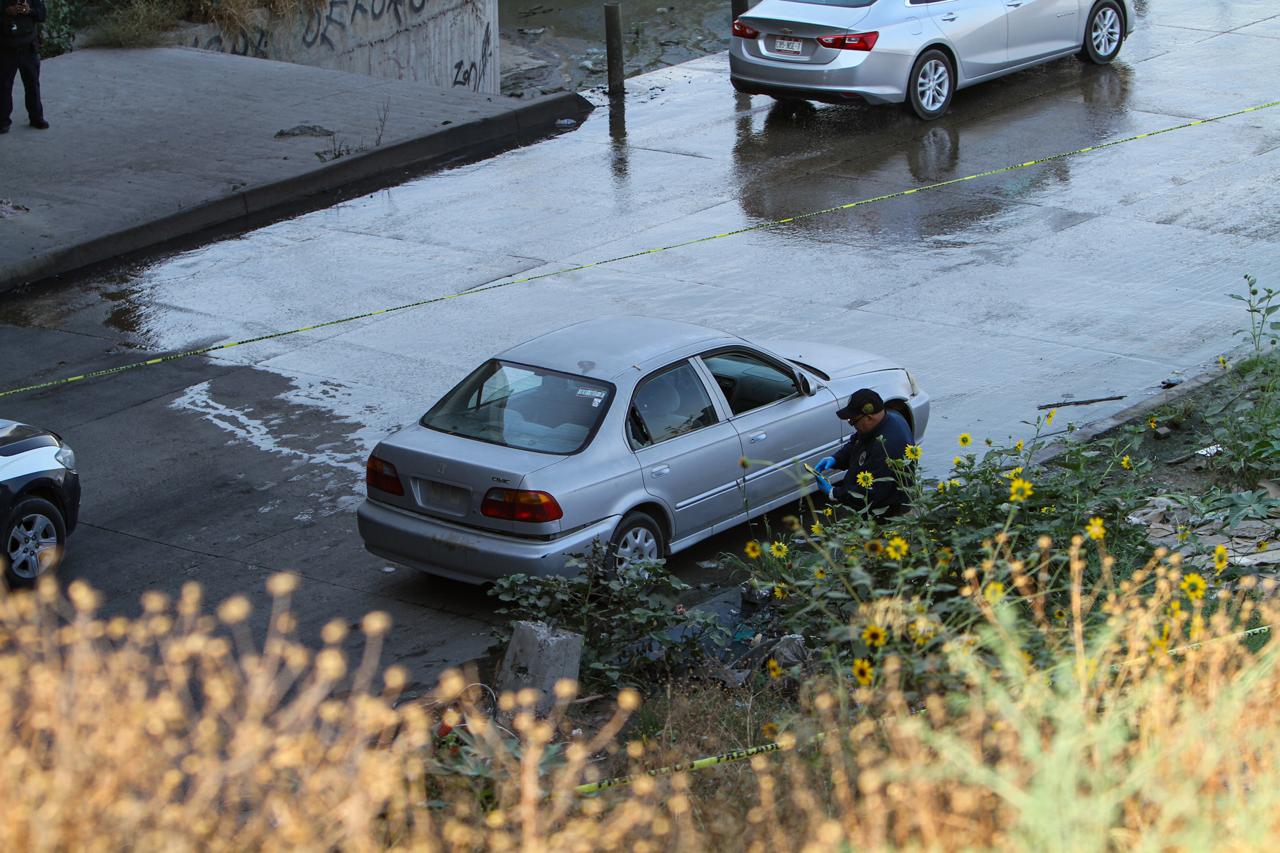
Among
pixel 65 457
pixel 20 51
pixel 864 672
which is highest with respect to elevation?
pixel 20 51

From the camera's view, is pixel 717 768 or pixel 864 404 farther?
pixel 864 404

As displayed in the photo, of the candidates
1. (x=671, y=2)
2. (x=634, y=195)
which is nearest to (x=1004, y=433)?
(x=634, y=195)

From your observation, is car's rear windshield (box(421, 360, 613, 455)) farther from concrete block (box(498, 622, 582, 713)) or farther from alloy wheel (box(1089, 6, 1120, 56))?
alloy wheel (box(1089, 6, 1120, 56))

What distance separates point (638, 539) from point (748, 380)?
54.7 inches

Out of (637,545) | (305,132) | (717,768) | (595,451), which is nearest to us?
(717,768)

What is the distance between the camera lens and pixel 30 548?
9.23 m

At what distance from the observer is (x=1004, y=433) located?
10977 mm

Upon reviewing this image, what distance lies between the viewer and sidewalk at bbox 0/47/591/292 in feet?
52.3

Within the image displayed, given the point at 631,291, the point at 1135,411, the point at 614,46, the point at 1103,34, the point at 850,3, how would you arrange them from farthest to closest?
1. the point at 614,46
2. the point at 1103,34
3. the point at 850,3
4. the point at 631,291
5. the point at 1135,411

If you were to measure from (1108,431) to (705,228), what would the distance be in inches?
223

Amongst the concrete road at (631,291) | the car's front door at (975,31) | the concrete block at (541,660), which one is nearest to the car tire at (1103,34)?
the concrete road at (631,291)

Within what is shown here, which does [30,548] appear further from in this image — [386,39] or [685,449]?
[386,39]

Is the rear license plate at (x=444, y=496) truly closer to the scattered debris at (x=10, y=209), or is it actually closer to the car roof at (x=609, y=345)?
the car roof at (x=609, y=345)

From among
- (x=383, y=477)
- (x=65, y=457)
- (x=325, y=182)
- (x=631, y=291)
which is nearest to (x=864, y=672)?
(x=383, y=477)
